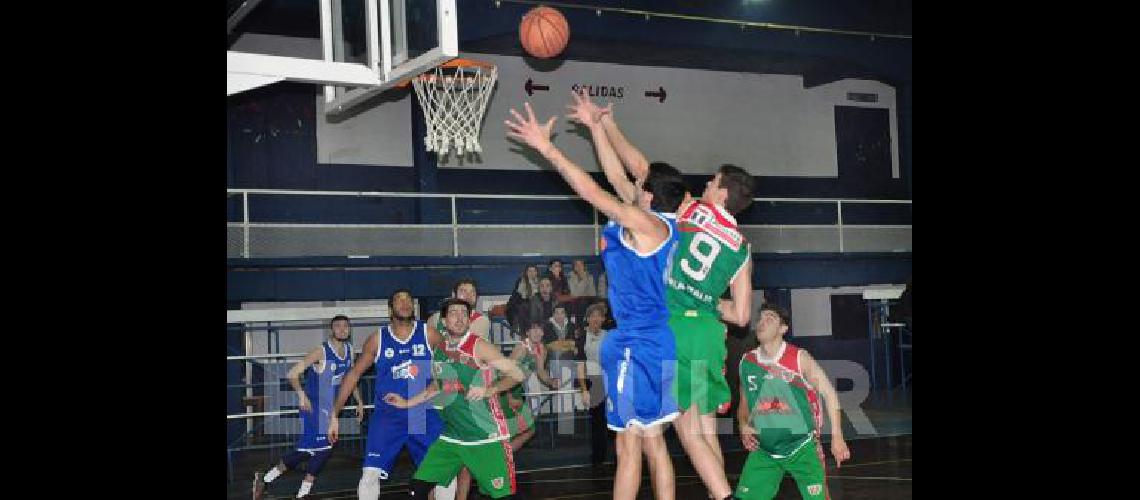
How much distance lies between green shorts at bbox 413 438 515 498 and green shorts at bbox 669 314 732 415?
1.82m

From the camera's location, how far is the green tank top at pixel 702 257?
5.21 metres

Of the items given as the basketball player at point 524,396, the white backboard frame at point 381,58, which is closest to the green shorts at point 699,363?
the white backboard frame at point 381,58

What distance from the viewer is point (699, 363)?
5227 millimetres

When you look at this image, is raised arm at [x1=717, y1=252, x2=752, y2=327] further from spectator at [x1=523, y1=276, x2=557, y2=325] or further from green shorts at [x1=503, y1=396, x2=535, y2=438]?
Result: spectator at [x1=523, y1=276, x2=557, y2=325]

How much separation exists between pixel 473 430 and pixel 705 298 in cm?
199

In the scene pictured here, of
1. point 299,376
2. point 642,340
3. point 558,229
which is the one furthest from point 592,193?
point 558,229

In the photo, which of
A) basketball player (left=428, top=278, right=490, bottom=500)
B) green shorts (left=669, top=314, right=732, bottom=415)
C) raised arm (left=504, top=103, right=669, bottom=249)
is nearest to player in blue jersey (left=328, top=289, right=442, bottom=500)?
basketball player (left=428, top=278, right=490, bottom=500)

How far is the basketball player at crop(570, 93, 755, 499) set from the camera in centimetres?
513

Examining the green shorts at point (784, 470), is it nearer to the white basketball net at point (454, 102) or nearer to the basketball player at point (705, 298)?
the basketball player at point (705, 298)

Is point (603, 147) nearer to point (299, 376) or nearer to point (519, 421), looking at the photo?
point (519, 421)

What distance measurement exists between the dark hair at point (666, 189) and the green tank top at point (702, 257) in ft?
0.47
